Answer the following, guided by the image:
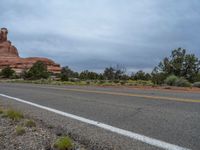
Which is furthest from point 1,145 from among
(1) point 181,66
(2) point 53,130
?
(1) point 181,66

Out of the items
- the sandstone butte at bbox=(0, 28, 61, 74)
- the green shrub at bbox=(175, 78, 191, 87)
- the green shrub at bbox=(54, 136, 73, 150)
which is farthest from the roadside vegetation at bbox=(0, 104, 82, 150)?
the sandstone butte at bbox=(0, 28, 61, 74)

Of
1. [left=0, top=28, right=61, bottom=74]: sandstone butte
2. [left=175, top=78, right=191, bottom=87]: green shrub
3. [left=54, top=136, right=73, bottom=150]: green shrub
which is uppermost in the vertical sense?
[left=0, top=28, right=61, bottom=74]: sandstone butte

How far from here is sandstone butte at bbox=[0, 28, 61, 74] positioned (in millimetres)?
163975

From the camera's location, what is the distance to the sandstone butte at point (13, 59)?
6456 inches

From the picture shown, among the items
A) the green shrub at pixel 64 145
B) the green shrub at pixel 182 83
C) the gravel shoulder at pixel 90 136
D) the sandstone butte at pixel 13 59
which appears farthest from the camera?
the sandstone butte at pixel 13 59

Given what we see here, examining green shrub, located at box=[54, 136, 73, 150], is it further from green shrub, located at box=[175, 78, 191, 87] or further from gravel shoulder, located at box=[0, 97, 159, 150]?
green shrub, located at box=[175, 78, 191, 87]

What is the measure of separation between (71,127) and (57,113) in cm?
227

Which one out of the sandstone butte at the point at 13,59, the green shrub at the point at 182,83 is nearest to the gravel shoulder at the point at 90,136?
the green shrub at the point at 182,83

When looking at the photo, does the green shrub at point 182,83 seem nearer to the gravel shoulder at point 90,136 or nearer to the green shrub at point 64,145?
the gravel shoulder at point 90,136

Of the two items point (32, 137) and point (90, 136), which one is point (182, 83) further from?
point (32, 137)

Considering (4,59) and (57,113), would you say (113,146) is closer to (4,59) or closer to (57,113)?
(57,113)

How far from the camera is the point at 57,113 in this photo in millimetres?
8367

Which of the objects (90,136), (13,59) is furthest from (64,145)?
(13,59)

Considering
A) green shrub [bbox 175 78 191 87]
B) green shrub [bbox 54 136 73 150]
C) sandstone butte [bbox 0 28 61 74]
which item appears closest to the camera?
green shrub [bbox 54 136 73 150]
